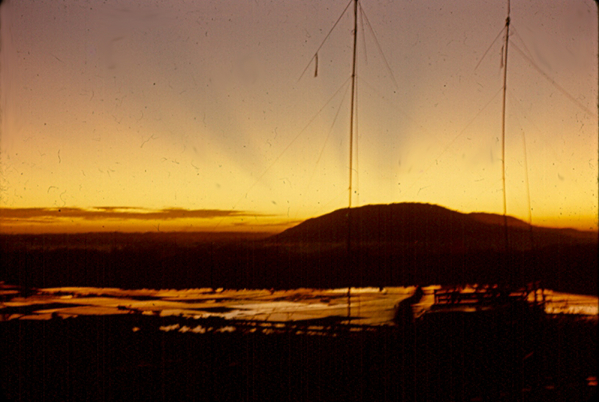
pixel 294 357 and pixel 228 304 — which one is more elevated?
pixel 228 304

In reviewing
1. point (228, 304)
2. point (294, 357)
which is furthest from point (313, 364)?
point (228, 304)

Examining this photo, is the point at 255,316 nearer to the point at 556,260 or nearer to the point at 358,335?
the point at 358,335

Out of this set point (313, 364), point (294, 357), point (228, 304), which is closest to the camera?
point (313, 364)

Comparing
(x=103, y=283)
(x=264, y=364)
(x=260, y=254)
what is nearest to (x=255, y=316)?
(x=264, y=364)

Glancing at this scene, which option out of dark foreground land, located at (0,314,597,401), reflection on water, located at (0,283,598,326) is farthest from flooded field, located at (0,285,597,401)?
reflection on water, located at (0,283,598,326)

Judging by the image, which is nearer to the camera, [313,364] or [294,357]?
[313,364]

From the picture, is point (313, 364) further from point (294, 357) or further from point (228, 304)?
point (228, 304)

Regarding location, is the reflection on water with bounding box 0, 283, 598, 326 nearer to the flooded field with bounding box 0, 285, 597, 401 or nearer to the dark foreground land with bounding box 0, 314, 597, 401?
the flooded field with bounding box 0, 285, 597, 401
